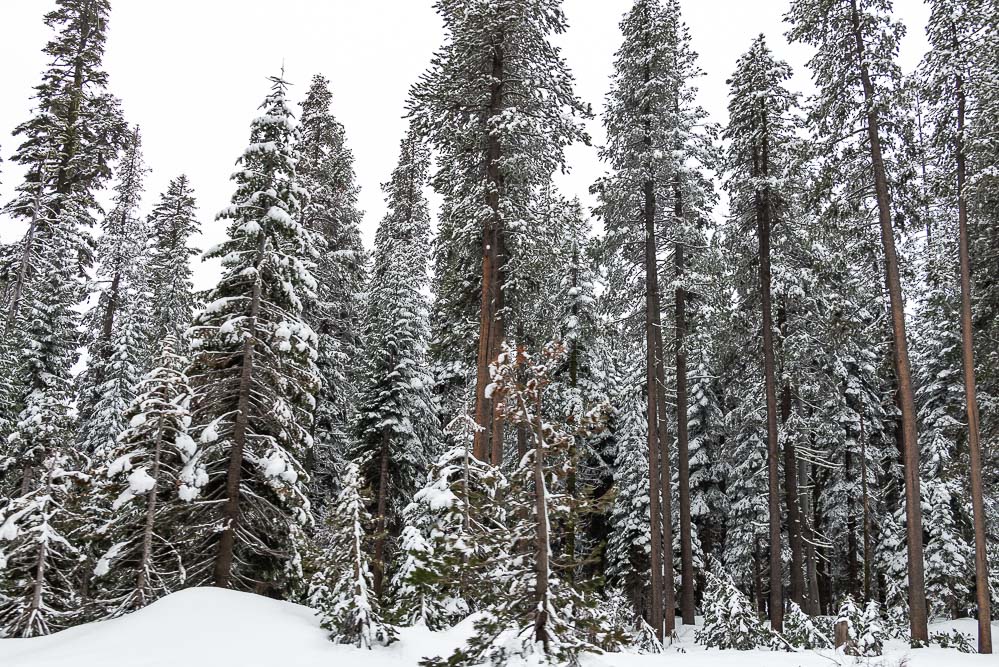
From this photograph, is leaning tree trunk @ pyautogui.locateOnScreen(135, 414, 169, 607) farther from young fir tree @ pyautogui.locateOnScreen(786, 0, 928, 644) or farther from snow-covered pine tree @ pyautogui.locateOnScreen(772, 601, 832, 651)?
young fir tree @ pyautogui.locateOnScreen(786, 0, 928, 644)

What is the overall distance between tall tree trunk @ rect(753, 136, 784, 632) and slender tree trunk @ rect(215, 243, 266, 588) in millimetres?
14524

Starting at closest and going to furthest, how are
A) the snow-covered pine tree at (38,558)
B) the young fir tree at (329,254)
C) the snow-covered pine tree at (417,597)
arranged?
the snow-covered pine tree at (417,597)
the snow-covered pine tree at (38,558)
the young fir tree at (329,254)

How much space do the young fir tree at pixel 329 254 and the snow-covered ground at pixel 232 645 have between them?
10.9 metres

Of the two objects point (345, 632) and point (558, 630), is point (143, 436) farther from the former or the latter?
point (558, 630)

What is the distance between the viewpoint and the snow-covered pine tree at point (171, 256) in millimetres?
28031

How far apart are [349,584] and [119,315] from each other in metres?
24.0

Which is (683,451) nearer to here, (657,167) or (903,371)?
(903,371)

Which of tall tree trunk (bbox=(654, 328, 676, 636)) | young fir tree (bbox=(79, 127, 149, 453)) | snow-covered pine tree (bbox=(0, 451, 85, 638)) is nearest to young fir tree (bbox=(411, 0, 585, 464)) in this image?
tall tree trunk (bbox=(654, 328, 676, 636))

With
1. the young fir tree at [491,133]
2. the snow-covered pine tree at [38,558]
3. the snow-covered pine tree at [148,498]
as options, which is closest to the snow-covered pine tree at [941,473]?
the young fir tree at [491,133]

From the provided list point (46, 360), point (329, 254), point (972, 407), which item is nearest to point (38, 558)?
point (329, 254)

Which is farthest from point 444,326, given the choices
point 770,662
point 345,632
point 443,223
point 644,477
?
point 644,477

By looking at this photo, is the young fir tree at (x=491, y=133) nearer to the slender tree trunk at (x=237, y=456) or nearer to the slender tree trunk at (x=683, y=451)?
the slender tree trunk at (x=237, y=456)

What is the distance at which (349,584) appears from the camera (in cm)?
1068

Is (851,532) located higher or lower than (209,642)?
lower
